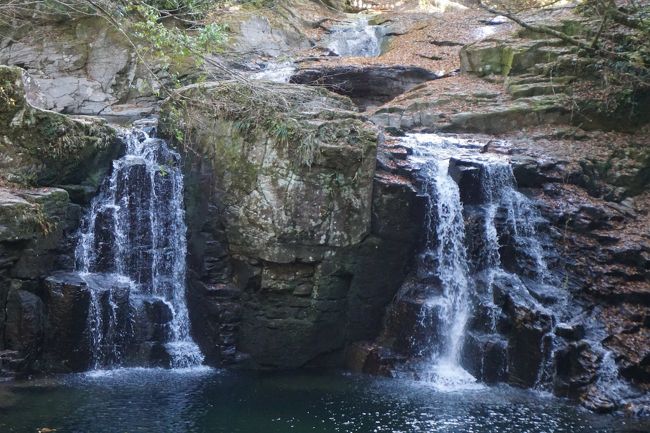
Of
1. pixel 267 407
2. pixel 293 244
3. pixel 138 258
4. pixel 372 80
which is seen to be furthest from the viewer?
→ pixel 372 80

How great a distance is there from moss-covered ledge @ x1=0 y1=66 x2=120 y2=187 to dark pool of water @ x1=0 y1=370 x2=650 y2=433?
359 centimetres

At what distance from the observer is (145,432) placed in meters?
8.01

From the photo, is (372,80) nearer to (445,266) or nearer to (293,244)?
(445,266)

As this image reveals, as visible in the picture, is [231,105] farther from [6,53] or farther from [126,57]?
[6,53]

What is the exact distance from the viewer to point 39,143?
11.0 metres

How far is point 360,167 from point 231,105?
8.57 feet

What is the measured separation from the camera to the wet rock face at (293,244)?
1087 centimetres

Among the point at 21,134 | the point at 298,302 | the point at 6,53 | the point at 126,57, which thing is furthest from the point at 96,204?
the point at 6,53

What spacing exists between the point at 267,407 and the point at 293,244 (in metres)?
2.83

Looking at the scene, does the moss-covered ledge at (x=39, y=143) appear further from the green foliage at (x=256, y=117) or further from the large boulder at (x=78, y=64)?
the large boulder at (x=78, y=64)

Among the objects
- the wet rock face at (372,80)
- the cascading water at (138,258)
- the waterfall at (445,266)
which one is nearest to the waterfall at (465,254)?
the waterfall at (445,266)

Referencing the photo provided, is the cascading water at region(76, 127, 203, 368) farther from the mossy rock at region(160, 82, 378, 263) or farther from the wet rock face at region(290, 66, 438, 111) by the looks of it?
the wet rock face at region(290, 66, 438, 111)

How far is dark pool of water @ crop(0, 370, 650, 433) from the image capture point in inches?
329

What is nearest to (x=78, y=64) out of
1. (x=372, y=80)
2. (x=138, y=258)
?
(x=372, y=80)
